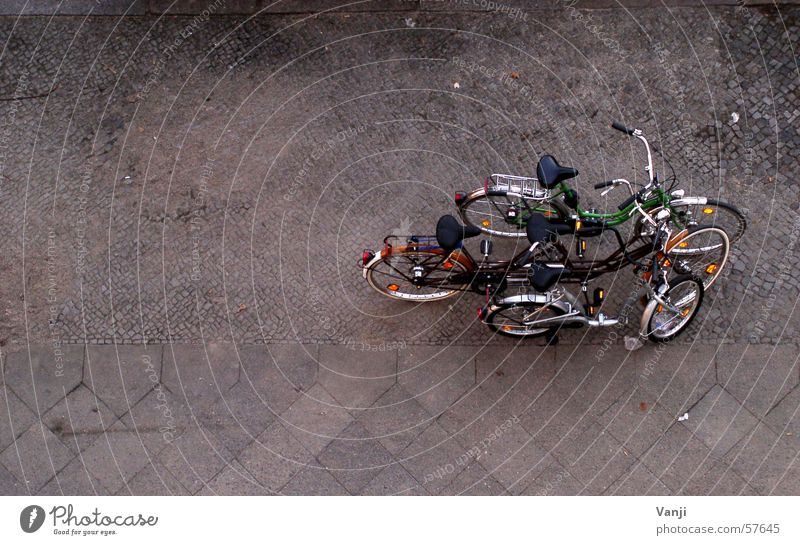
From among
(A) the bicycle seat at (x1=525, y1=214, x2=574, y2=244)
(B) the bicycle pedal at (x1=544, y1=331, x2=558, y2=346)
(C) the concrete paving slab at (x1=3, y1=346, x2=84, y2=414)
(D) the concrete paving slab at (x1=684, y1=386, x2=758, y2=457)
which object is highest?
(A) the bicycle seat at (x1=525, y1=214, x2=574, y2=244)

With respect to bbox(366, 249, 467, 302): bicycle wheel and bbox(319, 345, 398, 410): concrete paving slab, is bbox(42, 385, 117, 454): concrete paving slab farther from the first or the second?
bbox(366, 249, 467, 302): bicycle wheel

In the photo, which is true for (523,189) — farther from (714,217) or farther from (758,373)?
(758,373)

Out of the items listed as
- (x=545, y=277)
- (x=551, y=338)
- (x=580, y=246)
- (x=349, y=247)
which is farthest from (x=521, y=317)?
(x=349, y=247)

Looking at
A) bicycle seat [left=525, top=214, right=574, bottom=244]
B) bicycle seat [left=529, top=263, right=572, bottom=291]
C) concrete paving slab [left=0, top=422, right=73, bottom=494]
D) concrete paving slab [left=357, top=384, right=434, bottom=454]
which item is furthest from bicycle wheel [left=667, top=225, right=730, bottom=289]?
concrete paving slab [left=0, top=422, right=73, bottom=494]

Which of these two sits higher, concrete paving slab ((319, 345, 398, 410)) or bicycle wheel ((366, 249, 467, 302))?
bicycle wheel ((366, 249, 467, 302))

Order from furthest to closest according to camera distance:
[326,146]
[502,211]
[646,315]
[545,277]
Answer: [326,146] → [502,211] → [646,315] → [545,277]

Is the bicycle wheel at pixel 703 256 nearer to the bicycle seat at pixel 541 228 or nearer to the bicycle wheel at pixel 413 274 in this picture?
the bicycle seat at pixel 541 228
